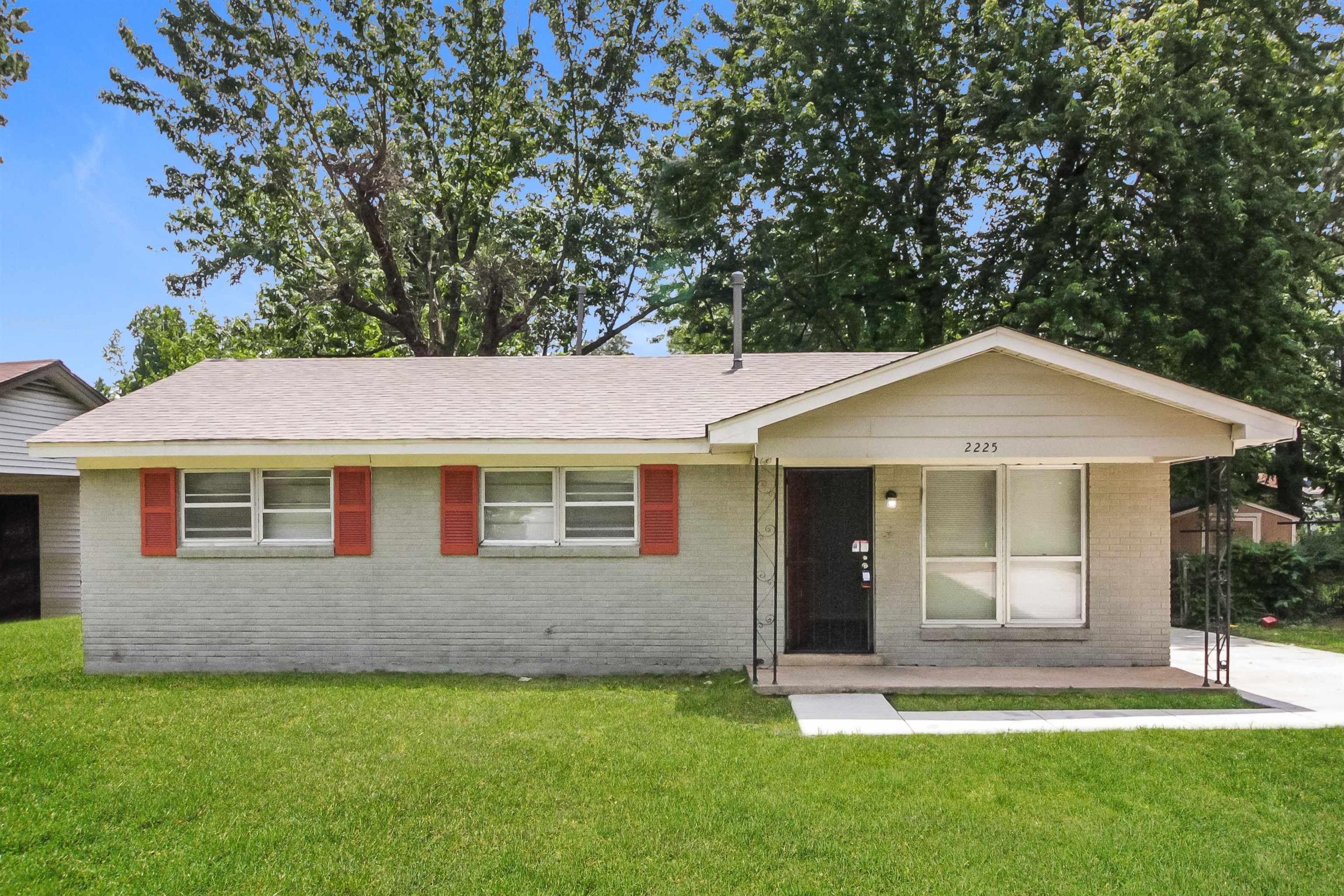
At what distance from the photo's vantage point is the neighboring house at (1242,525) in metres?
16.4

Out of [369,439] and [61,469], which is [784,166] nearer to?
[369,439]

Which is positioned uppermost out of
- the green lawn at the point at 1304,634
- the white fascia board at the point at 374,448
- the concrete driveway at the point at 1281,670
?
the white fascia board at the point at 374,448

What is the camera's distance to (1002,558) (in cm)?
876

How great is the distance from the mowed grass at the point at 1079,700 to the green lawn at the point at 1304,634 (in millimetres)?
4400

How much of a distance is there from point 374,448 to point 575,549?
2504 mm

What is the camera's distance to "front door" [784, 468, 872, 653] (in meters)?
8.94

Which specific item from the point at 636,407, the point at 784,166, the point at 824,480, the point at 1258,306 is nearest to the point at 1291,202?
the point at 1258,306

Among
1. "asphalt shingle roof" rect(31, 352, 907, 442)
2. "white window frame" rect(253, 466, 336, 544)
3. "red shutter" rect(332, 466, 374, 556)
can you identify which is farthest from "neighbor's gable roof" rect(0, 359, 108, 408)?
"red shutter" rect(332, 466, 374, 556)

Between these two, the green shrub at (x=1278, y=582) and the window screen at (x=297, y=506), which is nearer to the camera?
the window screen at (x=297, y=506)

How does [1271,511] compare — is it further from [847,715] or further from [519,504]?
[519,504]

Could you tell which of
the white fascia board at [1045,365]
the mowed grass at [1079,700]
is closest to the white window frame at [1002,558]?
the mowed grass at [1079,700]

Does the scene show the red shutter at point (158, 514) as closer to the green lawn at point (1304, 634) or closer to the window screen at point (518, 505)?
the window screen at point (518, 505)

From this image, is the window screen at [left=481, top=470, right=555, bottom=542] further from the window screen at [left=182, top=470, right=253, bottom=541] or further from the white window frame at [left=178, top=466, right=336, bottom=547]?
the window screen at [left=182, top=470, right=253, bottom=541]

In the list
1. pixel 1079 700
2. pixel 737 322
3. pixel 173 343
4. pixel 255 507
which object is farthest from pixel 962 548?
Answer: pixel 173 343
